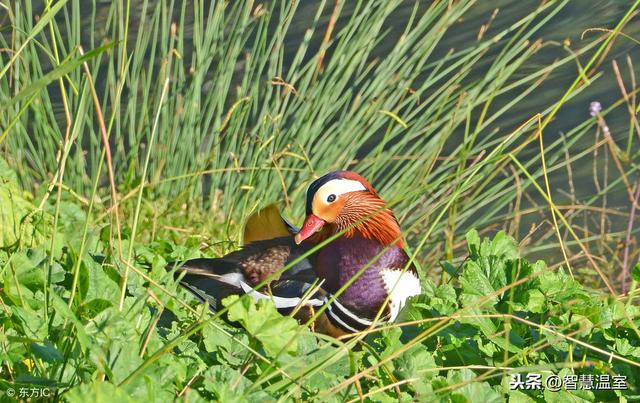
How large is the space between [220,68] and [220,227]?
0.53m

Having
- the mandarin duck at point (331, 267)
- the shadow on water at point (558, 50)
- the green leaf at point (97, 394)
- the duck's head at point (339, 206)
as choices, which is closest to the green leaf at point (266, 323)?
the green leaf at point (97, 394)

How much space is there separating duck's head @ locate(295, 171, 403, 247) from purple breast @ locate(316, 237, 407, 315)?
0.06 m

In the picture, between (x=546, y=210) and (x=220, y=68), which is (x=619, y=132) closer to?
(x=546, y=210)

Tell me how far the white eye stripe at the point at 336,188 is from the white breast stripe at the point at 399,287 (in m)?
0.24

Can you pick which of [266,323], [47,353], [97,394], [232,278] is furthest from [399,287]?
[97,394]

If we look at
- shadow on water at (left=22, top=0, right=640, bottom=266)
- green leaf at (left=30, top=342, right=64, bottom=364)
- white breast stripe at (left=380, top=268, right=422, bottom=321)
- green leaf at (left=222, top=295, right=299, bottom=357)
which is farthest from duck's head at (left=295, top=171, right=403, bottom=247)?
shadow on water at (left=22, top=0, right=640, bottom=266)

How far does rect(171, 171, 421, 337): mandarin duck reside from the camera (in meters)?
2.14

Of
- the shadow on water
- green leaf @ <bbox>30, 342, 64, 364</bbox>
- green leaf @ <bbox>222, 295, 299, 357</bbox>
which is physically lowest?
the shadow on water

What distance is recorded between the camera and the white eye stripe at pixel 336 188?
2275 millimetres

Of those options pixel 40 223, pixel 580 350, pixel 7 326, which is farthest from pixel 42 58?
pixel 580 350

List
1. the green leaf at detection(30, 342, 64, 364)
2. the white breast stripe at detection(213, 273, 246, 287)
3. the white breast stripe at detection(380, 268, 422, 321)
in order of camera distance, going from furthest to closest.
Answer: the white breast stripe at detection(213, 273, 246, 287), the white breast stripe at detection(380, 268, 422, 321), the green leaf at detection(30, 342, 64, 364)

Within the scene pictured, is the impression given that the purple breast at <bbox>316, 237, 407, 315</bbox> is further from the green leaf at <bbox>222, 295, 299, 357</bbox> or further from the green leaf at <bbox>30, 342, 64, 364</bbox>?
the green leaf at <bbox>30, 342, 64, 364</bbox>

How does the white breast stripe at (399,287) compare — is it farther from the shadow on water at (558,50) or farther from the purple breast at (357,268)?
the shadow on water at (558,50)

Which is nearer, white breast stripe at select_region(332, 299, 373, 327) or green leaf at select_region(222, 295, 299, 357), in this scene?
green leaf at select_region(222, 295, 299, 357)
